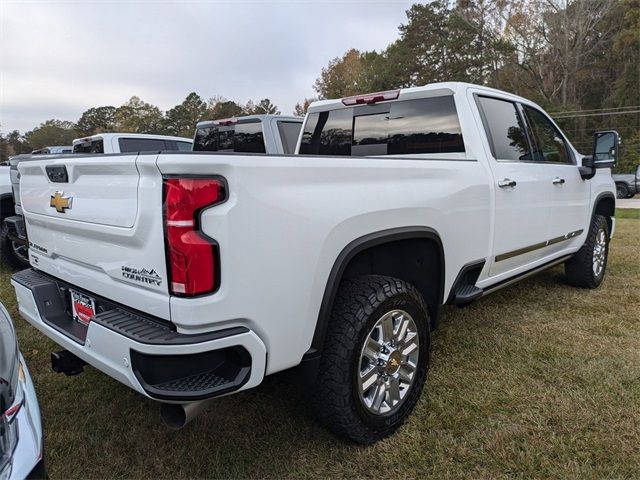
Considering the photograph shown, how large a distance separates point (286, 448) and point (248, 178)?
4.82 ft

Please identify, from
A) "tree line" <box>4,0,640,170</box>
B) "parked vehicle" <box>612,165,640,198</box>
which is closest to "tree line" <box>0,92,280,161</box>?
"tree line" <box>4,0,640,170</box>

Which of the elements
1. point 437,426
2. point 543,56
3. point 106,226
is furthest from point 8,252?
point 543,56

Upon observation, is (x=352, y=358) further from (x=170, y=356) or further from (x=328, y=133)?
(x=328, y=133)

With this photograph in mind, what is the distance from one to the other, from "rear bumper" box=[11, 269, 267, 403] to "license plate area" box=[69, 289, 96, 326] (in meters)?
0.25

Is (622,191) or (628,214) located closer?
(628,214)

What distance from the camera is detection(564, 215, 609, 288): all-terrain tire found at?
4.92 meters

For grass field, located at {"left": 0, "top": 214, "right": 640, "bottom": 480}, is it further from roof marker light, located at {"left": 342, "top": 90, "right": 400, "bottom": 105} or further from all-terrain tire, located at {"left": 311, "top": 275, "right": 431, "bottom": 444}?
roof marker light, located at {"left": 342, "top": 90, "right": 400, "bottom": 105}

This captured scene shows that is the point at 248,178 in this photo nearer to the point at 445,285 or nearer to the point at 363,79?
the point at 445,285

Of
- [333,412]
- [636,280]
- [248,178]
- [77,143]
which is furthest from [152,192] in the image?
[77,143]

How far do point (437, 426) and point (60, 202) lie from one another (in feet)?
7.56

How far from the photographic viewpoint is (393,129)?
354cm

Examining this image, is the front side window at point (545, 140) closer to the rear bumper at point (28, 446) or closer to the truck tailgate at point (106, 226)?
the truck tailgate at point (106, 226)

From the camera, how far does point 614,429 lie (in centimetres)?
252

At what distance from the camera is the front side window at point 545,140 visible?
159 inches
